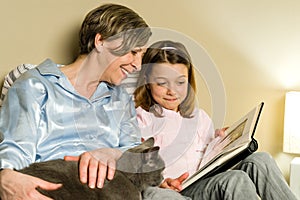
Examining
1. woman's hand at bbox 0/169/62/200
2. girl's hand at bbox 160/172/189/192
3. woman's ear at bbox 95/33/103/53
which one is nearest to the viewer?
woman's hand at bbox 0/169/62/200

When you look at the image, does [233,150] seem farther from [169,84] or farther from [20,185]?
[20,185]

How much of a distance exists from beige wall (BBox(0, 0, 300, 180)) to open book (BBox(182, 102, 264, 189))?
0.48m

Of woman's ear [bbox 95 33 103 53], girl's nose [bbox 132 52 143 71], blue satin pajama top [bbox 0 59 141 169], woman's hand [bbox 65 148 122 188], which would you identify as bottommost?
woman's hand [bbox 65 148 122 188]

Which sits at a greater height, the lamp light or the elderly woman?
the elderly woman

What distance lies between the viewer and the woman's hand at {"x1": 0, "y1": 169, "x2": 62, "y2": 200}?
1505 mm

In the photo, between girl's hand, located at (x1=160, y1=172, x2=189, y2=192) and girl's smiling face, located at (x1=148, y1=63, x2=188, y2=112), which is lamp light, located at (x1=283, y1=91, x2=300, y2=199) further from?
girl's hand, located at (x1=160, y1=172, x2=189, y2=192)

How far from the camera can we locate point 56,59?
2205 mm

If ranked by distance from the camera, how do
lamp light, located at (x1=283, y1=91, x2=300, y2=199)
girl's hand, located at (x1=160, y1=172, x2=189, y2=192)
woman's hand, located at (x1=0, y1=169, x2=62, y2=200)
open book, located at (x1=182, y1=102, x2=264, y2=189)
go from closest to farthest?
woman's hand, located at (x1=0, y1=169, x2=62, y2=200) → open book, located at (x1=182, y1=102, x2=264, y2=189) → girl's hand, located at (x1=160, y1=172, x2=189, y2=192) → lamp light, located at (x1=283, y1=91, x2=300, y2=199)

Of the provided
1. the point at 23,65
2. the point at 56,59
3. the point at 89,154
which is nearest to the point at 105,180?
the point at 89,154

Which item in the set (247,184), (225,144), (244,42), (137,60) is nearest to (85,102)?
(137,60)

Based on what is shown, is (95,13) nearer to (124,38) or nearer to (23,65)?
(124,38)

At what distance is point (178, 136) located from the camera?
76.6 inches

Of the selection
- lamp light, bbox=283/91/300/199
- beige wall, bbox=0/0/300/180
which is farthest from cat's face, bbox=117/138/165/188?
lamp light, bbox=283/91/300/199

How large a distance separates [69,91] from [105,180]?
1.22ft
